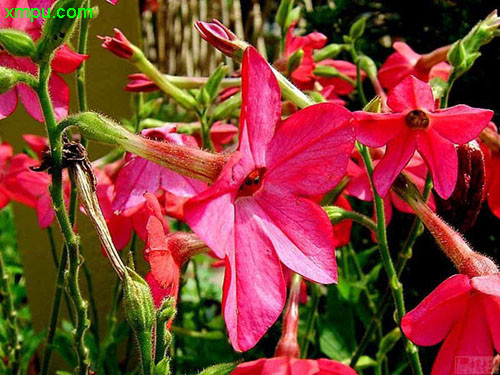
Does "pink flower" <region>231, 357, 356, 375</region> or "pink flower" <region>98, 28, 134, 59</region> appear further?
"pink flower" <region>98, 28, 134, 59</region>

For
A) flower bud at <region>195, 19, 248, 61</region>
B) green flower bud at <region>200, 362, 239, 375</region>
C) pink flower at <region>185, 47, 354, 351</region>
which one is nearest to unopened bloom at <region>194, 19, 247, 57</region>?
flower bud at <region>195, 19, 248, 61</region>

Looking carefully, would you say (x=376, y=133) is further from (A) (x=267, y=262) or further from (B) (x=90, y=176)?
(B) (x=90, y=176)

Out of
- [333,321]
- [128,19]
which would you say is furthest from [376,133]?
[128,19]

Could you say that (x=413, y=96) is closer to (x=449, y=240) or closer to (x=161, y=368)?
(x=449, y=240)

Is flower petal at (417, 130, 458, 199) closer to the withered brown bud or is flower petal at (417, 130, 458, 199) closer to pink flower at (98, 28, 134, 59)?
the withered brown bud

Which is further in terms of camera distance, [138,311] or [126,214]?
Answer: [126,214]

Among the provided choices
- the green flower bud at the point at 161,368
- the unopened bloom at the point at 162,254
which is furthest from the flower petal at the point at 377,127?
the green flower bud at the point at 161,368
